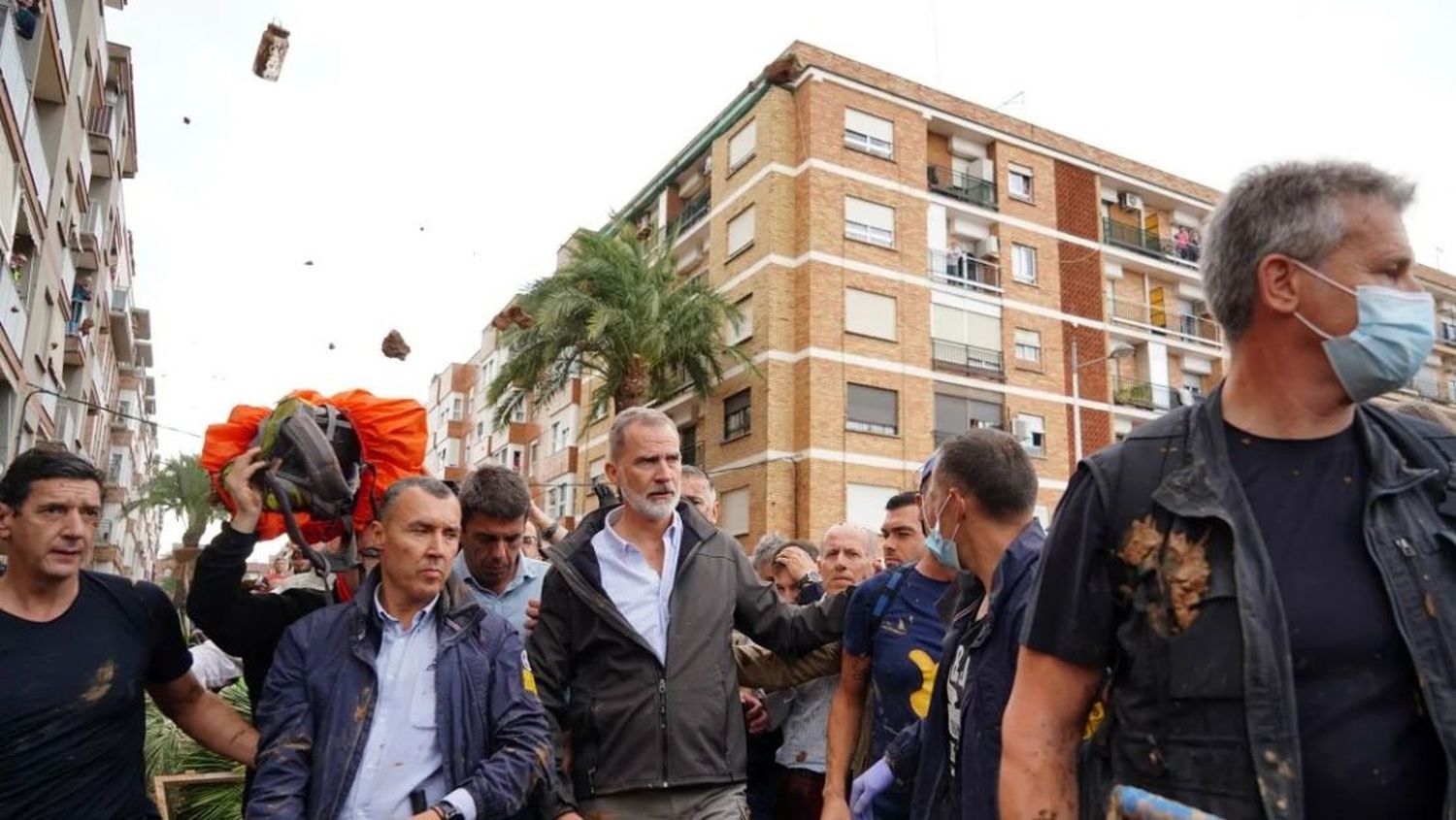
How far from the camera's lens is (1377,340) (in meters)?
1.77

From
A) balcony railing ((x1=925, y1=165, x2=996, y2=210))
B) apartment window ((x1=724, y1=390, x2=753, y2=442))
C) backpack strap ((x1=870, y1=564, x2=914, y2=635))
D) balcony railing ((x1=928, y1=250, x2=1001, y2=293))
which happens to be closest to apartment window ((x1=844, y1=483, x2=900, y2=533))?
apartment window ((x1=724, y1=390, x2=753, y2=442))

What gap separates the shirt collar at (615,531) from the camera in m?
4.08

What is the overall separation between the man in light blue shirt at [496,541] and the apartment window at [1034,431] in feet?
85.1

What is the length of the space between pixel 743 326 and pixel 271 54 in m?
17.7

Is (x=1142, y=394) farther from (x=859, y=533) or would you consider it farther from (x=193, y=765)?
(x=193, y=765)

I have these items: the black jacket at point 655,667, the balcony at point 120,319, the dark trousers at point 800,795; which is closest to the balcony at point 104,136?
the balcony at point 120,319

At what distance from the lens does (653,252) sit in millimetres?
25281

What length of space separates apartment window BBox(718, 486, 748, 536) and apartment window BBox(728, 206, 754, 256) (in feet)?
21.5

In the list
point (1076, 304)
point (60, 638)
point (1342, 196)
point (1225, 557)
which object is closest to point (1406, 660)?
point (1225, 557)

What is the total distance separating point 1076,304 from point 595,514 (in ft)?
96.0

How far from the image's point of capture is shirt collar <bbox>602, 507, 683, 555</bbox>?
4.08m

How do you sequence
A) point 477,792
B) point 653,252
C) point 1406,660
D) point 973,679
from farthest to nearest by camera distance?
1. point 653,252
2. point 477,792
3. point 973,679
4. point 1406,660

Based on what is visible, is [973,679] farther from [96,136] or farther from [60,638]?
[96,136]

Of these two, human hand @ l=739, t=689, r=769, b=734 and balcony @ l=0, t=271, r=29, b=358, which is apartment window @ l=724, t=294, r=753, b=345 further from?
human hand @ l=739, t=689, r=769, b=734
